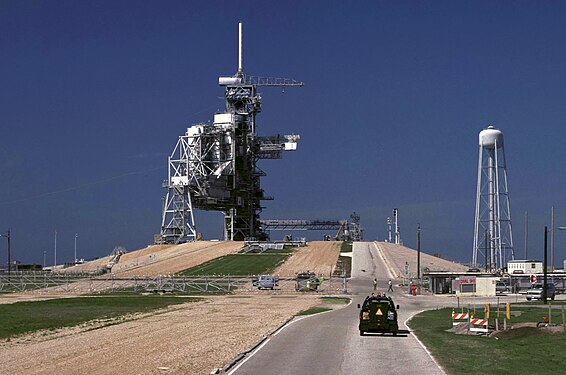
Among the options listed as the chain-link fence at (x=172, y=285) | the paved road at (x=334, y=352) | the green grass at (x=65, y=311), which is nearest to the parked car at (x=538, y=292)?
the chain-link fence at (x=172, y=285)

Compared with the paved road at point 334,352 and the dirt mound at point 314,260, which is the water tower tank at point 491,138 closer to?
the dirt mound at point 314,260

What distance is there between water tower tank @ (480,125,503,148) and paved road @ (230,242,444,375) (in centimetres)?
6235

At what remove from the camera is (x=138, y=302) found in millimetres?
70688

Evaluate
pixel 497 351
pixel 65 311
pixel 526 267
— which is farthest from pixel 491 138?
pixel 497 351

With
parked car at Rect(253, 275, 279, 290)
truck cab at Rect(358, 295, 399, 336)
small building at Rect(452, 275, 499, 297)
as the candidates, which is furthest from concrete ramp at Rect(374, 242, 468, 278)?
truck cab at Rect(358, 295, 399, 336)

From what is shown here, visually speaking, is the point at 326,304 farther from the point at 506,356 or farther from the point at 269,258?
the point at 269,258

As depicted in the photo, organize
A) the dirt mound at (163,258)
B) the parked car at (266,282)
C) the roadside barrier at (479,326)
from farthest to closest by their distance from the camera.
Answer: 1. the dirt mound at (163,258)
2. the parked car at (266,282)
3. the roadside barrier at (479,326)

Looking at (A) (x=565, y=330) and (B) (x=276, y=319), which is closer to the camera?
(A) (x=565, y=330)

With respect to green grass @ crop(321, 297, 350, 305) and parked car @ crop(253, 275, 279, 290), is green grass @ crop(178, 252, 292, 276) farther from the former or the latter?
green grass @ crop(321, 297, 350, 305)

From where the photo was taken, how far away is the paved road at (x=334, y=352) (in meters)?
26.6

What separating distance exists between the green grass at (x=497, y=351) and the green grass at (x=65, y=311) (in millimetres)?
20434

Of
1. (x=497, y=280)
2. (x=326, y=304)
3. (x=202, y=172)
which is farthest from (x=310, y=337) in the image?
(x=202, y=172)

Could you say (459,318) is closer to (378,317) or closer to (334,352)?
(378,317)

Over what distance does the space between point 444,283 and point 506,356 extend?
57672mm
